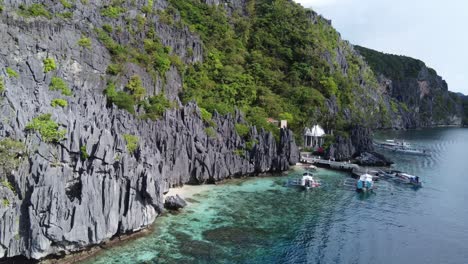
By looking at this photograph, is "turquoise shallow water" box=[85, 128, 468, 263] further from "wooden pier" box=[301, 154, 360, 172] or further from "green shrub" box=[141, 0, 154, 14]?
"green shrub" box=[141, 0, 154, 14]

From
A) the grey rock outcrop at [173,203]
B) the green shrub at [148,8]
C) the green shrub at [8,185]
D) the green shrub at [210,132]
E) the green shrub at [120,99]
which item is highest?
the green shrub at [148,8]

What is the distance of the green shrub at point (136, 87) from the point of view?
73.6m

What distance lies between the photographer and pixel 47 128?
4334 cm

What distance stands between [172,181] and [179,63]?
35.6 metres

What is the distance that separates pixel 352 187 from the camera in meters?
70.5

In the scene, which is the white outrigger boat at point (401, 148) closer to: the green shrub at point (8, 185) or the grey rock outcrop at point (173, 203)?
the grey rock outcrop at point (173, 203)

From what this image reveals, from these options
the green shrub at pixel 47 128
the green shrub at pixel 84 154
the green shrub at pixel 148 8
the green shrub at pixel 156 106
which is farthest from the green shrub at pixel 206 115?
the green shrub at pixel 148 8

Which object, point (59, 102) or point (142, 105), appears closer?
point (59, 102)

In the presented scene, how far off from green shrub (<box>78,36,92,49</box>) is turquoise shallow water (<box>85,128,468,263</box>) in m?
33.9

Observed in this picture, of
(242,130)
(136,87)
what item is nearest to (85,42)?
(136,87)

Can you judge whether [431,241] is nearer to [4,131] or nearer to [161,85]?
[4,131]

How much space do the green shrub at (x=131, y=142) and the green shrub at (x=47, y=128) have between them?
8.43 metres

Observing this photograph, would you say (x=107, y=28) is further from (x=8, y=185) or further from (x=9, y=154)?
(x=8, y=185)

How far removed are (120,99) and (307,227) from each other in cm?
3787
